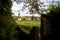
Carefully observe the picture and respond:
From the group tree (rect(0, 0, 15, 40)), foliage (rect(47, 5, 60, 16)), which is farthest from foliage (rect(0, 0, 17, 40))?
foliage (rect(47, 5, 60, 16))

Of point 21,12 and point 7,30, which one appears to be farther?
point 21,12

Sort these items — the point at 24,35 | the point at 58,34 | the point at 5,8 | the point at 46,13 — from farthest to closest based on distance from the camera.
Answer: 1. the point at 24,35
2. the point at 46,13
3. the point at 58,34
4. the point at 5,8

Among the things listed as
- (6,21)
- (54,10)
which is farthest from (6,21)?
(54,10)

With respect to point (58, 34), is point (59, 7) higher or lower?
higher

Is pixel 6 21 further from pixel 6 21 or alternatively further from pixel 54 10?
pixel 54 10

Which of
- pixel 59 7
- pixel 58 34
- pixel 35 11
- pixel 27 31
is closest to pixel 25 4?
pixel 35 11

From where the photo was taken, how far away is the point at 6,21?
437 cm

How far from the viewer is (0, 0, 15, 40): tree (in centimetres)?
430

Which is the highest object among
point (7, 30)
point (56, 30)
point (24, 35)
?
point (7, 30)

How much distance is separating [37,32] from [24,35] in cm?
60

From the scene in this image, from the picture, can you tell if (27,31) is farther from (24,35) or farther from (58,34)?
(58,34)

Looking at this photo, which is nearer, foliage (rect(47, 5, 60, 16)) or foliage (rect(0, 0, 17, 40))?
foliage (rect(0, 0, 17, 40))

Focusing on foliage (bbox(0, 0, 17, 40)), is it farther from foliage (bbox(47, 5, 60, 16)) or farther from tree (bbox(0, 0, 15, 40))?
foliage (bbox(47, 5, 60, 16))

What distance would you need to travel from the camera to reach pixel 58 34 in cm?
524
